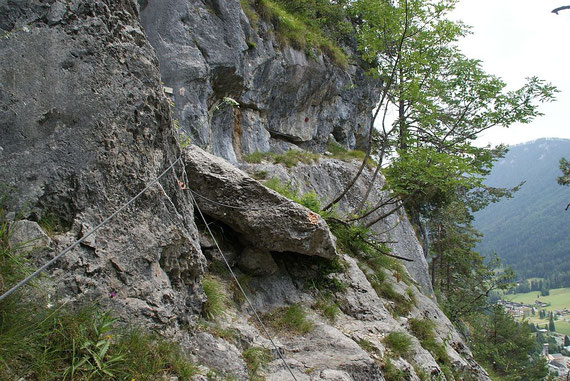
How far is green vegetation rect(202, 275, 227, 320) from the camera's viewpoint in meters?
4.41

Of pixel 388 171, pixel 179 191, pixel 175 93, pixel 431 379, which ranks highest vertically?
pixel 175 93

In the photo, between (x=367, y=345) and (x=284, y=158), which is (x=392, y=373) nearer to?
(x=367, y=345)

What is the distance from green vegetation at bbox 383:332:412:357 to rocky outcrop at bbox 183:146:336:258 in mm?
1762

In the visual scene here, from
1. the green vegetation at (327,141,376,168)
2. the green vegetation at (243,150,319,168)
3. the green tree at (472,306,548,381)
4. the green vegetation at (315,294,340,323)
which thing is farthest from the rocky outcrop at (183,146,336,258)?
the green tree at (472,306,548,381)

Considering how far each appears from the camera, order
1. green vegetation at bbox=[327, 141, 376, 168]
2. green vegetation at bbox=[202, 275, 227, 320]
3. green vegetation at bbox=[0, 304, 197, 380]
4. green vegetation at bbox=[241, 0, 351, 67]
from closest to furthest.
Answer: green vegetation at bbox=[0, 304, 197, 380] → green vegetation at bbox=[202, 275, 227, 320] → green vegetation at bbox=[241, 0, 351, 67] → green vegetation at bbox=[327, 141, 376, 168]

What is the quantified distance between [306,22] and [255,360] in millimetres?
13976

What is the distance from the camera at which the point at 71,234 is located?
3.19 m

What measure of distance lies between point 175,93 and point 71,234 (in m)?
5.68

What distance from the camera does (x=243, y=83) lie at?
34.5ft

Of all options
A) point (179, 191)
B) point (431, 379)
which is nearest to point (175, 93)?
point (179, 191)

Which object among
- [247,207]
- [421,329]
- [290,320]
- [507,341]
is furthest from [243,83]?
[507,341]

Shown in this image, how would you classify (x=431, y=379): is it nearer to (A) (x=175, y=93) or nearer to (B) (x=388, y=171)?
(B) (x=388, y=171)

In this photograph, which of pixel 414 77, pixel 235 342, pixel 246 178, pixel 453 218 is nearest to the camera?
pixel 235 342

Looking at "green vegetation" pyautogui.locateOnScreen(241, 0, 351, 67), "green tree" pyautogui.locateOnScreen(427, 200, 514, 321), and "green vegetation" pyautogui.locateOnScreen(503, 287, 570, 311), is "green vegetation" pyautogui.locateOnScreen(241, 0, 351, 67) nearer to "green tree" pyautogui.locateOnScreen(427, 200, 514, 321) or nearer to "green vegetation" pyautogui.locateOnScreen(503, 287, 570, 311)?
"green tree" pyautogui.locateOnScreen(427, 200, 514, 321)
